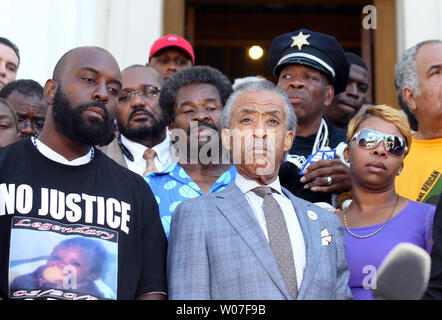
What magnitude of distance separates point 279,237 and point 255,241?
0.45ft

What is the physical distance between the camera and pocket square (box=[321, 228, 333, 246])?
303cm

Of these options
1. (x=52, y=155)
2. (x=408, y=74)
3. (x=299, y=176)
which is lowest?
(x=52, y=155)

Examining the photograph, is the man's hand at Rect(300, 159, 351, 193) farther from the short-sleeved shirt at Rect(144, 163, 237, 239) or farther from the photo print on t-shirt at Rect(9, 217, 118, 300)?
the photo print on t-shirt at Rect(9, 217, 118, 300)

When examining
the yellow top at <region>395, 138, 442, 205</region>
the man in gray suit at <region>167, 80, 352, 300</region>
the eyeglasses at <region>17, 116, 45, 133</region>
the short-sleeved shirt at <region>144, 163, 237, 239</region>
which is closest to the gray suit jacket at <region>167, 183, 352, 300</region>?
the man in gray suit at <region>167, 80, 352, 300</region>

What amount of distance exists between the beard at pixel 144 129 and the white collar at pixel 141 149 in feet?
0.13

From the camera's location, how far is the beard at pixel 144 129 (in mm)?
4703

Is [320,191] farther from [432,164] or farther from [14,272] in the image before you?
[14,272]

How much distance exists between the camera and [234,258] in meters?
2.83

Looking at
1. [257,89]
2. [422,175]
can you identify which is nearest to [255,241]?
[257,89]

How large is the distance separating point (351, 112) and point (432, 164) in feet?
5.46

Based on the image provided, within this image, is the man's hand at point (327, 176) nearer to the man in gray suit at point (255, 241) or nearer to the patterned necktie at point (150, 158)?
the man in gray suit at point (255, 241)

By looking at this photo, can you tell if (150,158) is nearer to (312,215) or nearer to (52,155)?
(52,155)

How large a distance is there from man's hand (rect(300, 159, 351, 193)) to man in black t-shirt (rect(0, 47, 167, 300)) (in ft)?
3.52

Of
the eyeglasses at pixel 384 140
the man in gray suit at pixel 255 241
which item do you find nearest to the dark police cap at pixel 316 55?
the eyeglasses at pixel 384 140
